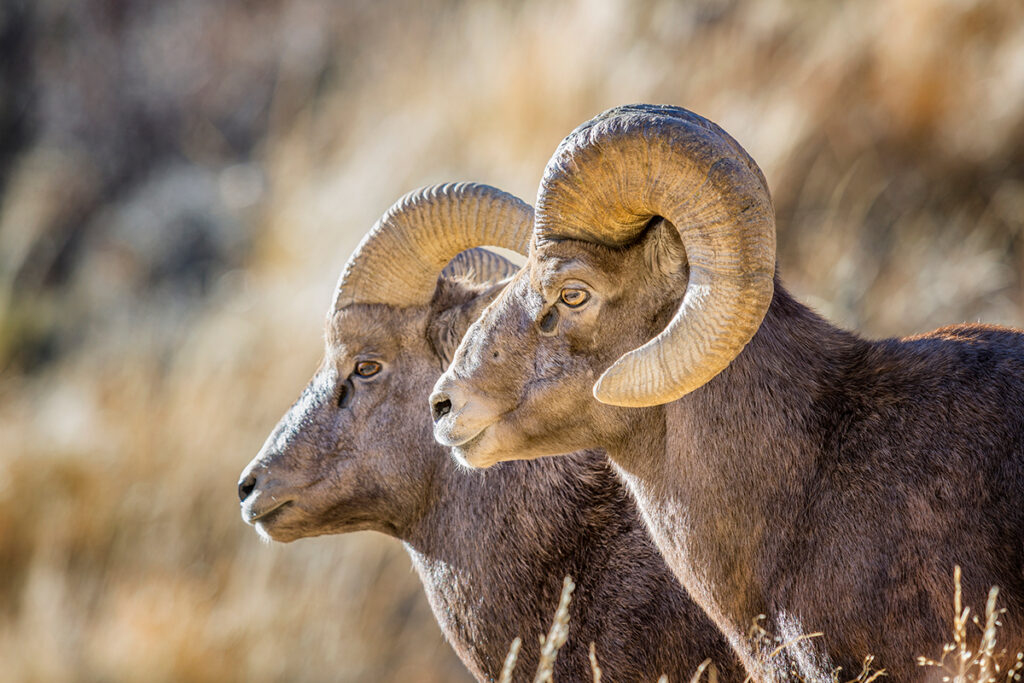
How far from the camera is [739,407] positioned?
4.05 metres

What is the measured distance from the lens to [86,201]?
16.0 m

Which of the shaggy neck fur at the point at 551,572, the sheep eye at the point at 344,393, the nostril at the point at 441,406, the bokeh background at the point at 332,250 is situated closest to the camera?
the nostril at the point at 441,406

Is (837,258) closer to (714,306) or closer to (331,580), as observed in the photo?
(331,580)

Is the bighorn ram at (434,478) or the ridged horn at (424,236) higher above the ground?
the ridged horn at (424,236)

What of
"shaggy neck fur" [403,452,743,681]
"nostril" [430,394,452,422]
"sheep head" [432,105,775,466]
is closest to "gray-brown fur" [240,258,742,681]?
"shaggy neck fur" [403,452,743,681]

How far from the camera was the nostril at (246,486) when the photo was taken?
5.29 m

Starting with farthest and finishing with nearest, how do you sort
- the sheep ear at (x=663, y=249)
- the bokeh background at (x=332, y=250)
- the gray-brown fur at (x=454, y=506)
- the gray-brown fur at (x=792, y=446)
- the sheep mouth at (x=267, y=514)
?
the bokeh background at (x=332, y=250) → the sheep mouth at (x=267, y=514) → the gray-brown fur at (x=454, y=506) → the sheep ear at (x=663, y=249) → the gray-brown fur at (x=792, y=446)

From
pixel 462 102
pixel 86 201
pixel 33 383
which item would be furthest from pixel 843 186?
pixel 86 201

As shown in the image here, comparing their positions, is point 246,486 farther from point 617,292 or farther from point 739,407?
point 739,407

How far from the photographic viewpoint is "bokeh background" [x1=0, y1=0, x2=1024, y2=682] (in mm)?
8711

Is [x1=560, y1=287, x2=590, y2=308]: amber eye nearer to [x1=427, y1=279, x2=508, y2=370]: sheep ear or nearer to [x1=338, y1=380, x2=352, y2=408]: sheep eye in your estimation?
[x1=427, y1=279, x2=508, y2=370]: sheep ear

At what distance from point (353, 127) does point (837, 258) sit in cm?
624

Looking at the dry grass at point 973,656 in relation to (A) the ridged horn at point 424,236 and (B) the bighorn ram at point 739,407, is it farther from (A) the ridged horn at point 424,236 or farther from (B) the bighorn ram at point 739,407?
(A) the ridged horn at point 424,236

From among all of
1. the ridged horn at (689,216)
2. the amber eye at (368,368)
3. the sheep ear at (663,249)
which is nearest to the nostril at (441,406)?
the ridged horn at (689,216)
